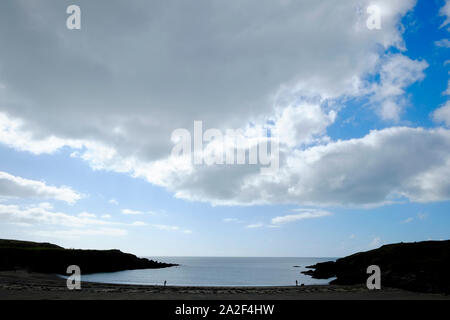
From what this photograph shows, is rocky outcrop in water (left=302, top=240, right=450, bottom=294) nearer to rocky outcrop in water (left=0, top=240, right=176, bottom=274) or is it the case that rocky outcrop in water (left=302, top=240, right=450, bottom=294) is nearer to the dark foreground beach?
the dark foreground beach

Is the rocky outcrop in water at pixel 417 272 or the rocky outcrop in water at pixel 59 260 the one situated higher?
the rocky outcrop in water at pixel 417 272

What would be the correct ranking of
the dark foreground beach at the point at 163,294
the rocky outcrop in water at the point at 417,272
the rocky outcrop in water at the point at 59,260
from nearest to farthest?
1. the dark foreground beach at the point at 163,294
2. the rocky outcrop in water at the point at 417,272
3. the rocky outcrop in water at the point at 59,260

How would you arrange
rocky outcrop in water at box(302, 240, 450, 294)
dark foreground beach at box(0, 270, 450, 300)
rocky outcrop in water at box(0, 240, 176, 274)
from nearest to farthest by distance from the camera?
dark foreground beach at box(0, 270, 450, 300) < rocky outcrop in water at box(302, 240, 450, 294) < rocky outcrop in water at box(0, 240, 176, 274)

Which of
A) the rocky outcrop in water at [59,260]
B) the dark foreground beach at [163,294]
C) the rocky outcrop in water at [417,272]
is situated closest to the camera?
the dark foreground beach at [163,294]

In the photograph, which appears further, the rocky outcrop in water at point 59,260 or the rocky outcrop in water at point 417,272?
the rocky outcrop in water at point 59,260

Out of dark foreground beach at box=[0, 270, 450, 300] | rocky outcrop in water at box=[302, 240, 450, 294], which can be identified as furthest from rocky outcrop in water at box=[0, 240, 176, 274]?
rocky outcrop in water at box=[302, 240, 450, 294]

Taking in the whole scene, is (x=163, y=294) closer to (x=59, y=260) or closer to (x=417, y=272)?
(x=417, y=272)

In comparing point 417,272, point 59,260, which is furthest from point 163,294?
point 59,260

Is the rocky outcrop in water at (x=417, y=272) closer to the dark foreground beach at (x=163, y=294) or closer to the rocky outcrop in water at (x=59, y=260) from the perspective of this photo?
the dark foreground beach at (x=163, y=294)

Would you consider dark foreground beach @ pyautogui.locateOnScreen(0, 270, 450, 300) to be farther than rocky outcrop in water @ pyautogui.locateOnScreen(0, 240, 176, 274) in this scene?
No

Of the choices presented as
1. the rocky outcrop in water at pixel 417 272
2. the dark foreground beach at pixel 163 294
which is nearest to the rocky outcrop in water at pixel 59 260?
the dark foreground beach at pixel 163 294
